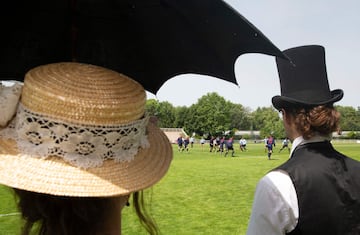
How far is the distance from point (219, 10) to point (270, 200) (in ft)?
4.94

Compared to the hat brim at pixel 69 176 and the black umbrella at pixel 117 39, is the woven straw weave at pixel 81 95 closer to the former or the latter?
the hat brim at pixel 69 176

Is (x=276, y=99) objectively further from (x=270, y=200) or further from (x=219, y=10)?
(x=219, y=10)

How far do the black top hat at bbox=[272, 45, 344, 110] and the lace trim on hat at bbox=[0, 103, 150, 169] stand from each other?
5.79 feet

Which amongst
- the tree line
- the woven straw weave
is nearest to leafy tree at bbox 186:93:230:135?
the tree line

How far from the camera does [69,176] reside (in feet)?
4.13

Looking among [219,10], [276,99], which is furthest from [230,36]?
[276,99]

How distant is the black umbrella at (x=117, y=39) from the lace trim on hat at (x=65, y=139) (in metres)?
0.59

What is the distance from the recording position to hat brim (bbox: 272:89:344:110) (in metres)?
2.74

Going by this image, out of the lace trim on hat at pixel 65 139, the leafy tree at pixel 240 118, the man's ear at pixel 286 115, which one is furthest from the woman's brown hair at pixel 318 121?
the leafy tree at pixel 240 118

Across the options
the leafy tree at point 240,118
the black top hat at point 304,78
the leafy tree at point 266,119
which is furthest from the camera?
the leafy tree at point 240,118

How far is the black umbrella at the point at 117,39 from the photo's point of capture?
1.75 metres

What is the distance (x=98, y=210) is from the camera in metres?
1.28

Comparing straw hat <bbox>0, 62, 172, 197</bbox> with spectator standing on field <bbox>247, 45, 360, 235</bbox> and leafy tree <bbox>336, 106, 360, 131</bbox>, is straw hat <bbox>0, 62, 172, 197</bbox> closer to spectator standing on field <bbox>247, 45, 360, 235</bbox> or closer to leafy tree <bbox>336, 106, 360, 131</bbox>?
spectator standing on field <bbox>247, 45, 360, 235</bbox>

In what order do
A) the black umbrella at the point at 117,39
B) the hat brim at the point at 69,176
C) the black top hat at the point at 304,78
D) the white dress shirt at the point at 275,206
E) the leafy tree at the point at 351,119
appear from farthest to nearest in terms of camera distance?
the leafy tree at the point at 351,119
the black top hat at the point at 304,78
the white dress shirt at the point at 275,206
the black umbrella at the point at 117,39
the hat brim at the point at 69,176
